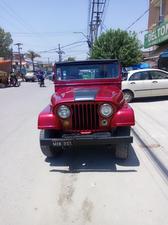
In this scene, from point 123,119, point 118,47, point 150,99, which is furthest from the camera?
point 118,47

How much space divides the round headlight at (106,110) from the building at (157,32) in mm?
17958

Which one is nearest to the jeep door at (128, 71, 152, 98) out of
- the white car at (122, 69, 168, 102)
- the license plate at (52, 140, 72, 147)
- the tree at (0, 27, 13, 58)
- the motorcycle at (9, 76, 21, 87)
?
the white car at (122, 69, 168, 102)

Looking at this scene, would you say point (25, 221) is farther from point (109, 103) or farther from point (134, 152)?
point (134, 152)

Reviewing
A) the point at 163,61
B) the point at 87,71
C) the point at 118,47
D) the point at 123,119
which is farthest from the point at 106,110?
the point at 118,47

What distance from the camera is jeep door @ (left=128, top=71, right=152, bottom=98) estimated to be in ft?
50.8

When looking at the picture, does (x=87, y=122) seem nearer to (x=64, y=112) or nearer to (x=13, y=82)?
(x=64, y=112)

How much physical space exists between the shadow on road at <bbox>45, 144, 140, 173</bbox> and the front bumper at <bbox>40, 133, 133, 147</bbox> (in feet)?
1.54

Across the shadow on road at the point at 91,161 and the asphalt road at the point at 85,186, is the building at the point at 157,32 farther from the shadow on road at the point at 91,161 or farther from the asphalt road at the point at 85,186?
the shadow on road at the point at 91,161

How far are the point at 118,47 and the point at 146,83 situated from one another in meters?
20.6

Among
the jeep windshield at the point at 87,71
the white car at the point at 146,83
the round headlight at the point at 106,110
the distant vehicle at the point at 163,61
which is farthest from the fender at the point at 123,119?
the distant vehicle at the point at 163,61

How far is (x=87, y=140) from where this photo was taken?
5.65 m

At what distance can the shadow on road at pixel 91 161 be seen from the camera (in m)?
5.79

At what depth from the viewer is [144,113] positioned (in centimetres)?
1212

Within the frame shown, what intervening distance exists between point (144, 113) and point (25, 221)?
28.9ft
